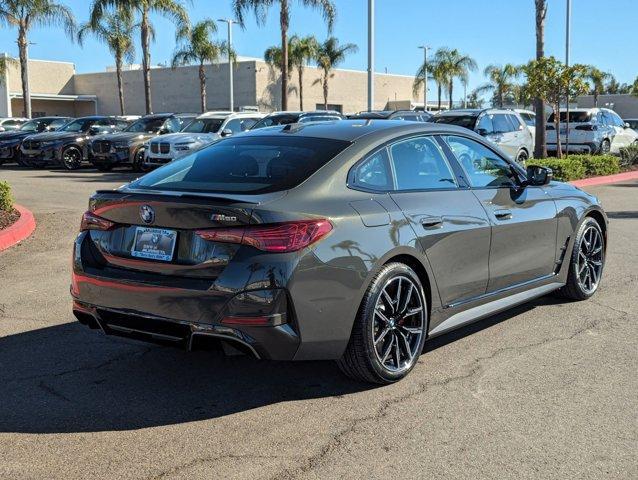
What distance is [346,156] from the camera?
15.4 feet

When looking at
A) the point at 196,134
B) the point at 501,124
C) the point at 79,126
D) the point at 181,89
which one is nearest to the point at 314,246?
the point at 501,124

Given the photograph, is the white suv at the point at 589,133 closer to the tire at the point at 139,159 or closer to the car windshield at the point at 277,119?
the car windshield at the point at 277,119

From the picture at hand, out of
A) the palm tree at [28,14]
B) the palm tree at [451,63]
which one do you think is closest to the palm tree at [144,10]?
the palm tree at [28,14]

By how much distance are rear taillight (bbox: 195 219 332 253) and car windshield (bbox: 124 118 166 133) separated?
61.2ft

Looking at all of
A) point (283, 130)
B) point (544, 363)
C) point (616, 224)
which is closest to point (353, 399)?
point (544, 363)

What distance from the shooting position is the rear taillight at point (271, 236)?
404 centimetres

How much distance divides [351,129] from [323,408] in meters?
1.92

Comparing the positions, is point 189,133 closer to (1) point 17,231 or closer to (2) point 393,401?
(1) point 17,231

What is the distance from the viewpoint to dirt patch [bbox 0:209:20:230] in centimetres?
1025

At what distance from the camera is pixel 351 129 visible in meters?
5.15

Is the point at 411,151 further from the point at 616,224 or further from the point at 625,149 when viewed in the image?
the point at 625,149

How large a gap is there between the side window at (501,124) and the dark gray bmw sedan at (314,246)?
13.4 m

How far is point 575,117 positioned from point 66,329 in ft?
73.7

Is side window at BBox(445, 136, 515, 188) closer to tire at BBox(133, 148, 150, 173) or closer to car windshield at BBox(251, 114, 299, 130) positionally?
car windshield at BBox(251, 114, 299, 130)
